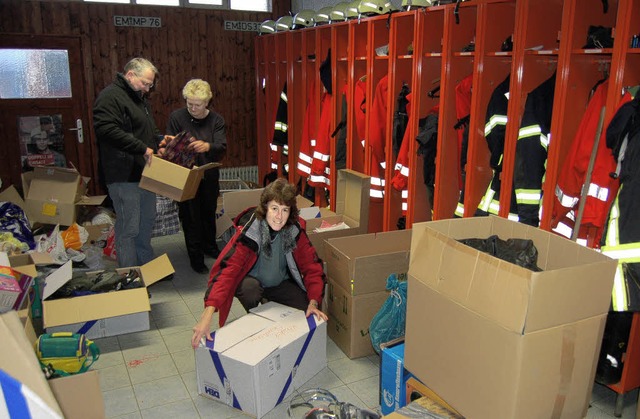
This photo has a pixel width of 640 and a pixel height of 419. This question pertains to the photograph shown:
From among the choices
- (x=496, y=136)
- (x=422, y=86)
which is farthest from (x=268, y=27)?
(x=496, y=136)

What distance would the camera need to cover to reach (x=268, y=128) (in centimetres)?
661

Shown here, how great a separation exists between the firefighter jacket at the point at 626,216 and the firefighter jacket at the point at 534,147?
1.64ft

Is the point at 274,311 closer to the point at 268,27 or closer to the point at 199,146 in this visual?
the point at 199,146

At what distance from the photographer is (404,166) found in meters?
3.88

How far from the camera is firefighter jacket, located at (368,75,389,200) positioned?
412 centimetres

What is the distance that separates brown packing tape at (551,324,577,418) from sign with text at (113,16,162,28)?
587 centimetres

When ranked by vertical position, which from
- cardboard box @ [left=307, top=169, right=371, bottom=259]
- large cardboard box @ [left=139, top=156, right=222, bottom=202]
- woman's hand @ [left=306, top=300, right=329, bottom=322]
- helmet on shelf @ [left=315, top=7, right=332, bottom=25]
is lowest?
woman's hand @ [left=306, top=300, right=329, bottom=322]

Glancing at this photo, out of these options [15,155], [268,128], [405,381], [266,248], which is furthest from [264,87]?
[405,381]

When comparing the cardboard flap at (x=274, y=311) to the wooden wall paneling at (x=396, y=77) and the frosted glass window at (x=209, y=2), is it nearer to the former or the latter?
the wooden wall paneling at (x=396, y=77)

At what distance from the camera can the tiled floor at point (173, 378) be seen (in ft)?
Answer: 8.53

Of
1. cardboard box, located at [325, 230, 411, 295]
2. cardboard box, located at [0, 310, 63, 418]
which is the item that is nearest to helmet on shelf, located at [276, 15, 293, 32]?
cardboard box, located at [325, 230, 411, 295]

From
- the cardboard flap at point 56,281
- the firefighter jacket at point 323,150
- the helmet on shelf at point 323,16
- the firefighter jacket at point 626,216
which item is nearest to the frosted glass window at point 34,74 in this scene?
the helmet on shelf at point 323,16

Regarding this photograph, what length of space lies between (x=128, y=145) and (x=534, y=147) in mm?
2561

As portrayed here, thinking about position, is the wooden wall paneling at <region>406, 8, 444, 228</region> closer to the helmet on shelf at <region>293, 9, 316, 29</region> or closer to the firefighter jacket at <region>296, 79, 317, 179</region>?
the firefighter jacket at <region>296, 79, 317, 179</region>
